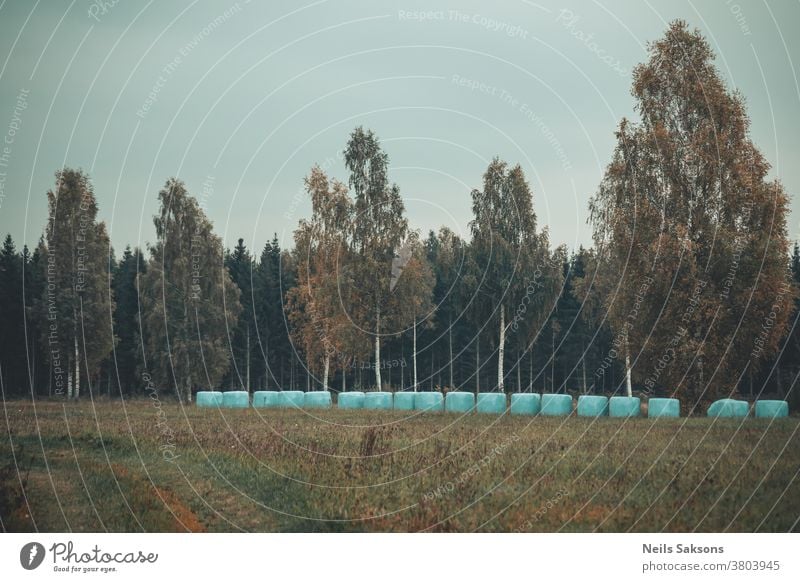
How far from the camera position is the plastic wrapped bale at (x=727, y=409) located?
32.5 m

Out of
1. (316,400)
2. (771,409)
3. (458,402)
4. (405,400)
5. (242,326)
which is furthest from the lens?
(242,326)

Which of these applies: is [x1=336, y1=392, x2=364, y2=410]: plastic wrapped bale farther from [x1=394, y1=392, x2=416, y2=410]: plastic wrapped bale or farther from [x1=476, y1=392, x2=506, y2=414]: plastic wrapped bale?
[x1=476, y1=392, x2=506, y2=414]: plastic wrapped bale

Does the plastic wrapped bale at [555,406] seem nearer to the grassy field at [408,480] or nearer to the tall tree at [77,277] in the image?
the grassy field at [408,480]

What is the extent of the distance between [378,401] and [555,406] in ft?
29.7

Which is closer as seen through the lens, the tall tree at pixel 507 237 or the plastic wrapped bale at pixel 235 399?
the plastic wrapped bale at pixel 235 399

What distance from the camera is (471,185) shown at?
206 feet

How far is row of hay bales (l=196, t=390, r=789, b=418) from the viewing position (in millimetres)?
32969

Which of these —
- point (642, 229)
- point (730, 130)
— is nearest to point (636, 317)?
point (642, 229)

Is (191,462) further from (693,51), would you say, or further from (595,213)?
(595,213)

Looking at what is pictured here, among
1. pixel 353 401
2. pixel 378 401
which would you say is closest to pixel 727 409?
pixel 378 401

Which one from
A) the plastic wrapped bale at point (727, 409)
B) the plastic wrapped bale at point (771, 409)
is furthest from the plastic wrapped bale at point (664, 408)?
the plastic wrapped bale at point (771, 409)

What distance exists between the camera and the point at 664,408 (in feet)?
111

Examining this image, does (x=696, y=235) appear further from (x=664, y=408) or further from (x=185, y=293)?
(x=185, y=293)
